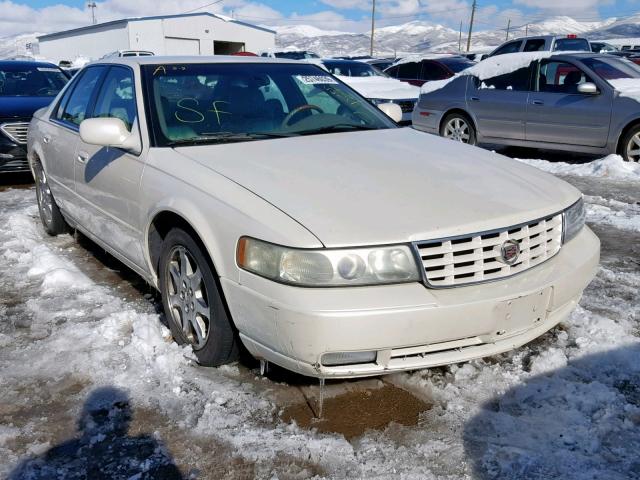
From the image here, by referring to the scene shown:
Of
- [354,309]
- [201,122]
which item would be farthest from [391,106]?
[354,309]

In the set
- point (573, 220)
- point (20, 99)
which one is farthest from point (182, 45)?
point (573, 220)

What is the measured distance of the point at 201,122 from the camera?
134 inches

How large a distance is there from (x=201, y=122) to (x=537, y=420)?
7.51 feet

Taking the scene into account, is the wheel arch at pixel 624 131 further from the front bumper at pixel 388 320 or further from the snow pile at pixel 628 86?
the front bumper at pixel 388 320

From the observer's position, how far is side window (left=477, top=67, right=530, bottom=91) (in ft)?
29.2

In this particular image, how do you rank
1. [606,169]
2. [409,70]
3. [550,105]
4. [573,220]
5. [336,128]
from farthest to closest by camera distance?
[409,70]
[550,105]
[606,169]
[336,128]
[573,220]

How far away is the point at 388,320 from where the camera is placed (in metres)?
2.30

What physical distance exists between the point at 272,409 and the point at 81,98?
299 centimetres

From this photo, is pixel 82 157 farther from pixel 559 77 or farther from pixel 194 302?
pixel 559 77

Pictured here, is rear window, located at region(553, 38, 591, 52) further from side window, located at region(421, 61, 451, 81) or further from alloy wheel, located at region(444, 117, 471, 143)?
alloy wheel, located at region(444, 117, 471, 143)

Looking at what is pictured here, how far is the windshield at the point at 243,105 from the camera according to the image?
3.39 meters

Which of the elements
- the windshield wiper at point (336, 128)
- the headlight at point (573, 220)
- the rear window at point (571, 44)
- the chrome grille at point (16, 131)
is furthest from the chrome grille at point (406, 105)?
the headlight at point (573, 220)

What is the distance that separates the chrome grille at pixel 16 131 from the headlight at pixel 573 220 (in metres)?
6.57

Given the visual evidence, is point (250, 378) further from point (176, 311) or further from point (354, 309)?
point (354, 309)
